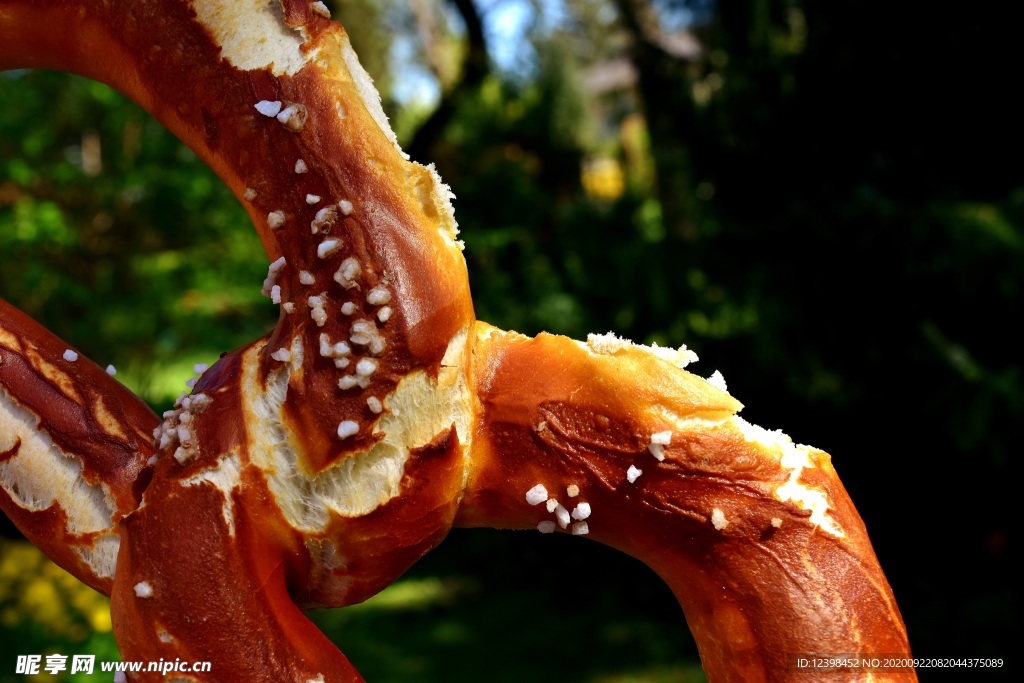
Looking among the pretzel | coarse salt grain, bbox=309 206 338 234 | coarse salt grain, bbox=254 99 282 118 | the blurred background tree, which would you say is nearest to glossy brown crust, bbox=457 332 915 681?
the pretzel

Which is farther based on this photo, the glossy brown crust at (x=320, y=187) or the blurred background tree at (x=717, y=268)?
the blurred background tree at (x=717, y=268)

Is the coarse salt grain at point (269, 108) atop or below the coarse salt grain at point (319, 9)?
below

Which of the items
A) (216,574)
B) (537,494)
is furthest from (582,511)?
(216,574)

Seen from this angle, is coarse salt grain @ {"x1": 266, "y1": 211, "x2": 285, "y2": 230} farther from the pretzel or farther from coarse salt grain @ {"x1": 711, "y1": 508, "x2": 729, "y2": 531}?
coarse salt grain @ {"x1": 711, "y1": 508, "x2": 729, "y2": 531}

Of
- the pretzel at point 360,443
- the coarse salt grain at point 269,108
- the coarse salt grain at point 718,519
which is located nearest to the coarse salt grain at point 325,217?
the pretzel at point 360,443

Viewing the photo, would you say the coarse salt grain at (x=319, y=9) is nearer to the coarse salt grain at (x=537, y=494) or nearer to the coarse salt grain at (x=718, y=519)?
the coarse salt grain at (x=537, y=494)

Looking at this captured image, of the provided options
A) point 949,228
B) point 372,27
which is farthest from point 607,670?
point 372,27

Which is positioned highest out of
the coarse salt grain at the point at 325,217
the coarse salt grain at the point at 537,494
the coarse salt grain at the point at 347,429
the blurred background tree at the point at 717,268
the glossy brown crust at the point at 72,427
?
the blurred background tree at the point at 717,268

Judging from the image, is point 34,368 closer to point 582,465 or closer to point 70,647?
point 582,465
